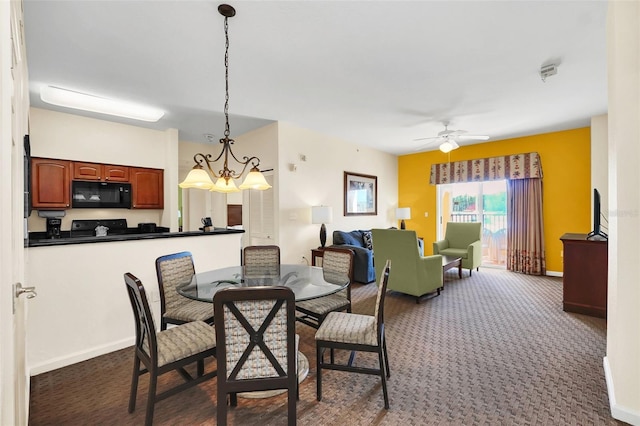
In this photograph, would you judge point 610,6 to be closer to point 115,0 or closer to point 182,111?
point 115,0

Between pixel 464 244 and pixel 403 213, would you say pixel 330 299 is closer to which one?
pixel 464 244

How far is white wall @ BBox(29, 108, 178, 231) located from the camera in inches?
163

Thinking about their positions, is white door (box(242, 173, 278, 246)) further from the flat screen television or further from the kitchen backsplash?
the flat screen television

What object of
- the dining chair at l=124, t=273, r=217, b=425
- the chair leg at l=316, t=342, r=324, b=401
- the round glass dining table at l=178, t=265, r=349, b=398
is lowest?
the chair leg at l=316, t=342, r=324, b=401

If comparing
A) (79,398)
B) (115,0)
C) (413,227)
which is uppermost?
(115,0)

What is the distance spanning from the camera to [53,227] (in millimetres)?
4145

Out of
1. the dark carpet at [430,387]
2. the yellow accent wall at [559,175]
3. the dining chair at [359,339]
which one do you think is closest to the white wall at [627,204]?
the dark carpet at [430,387]

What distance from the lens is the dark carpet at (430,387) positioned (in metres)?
1.86

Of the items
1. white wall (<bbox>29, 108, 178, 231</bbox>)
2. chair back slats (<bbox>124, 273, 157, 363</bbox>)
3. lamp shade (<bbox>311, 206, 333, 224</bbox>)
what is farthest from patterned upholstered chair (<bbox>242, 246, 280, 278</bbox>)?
white wall (<bbox>29, 108, 178, 231</bbox>)

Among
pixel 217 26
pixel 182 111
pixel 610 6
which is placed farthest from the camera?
pixel 182 111

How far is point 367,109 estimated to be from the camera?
14.0ft

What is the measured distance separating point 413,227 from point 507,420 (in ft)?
18.7

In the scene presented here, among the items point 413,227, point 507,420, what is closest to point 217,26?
point 507,420

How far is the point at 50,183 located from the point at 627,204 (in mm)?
6068
